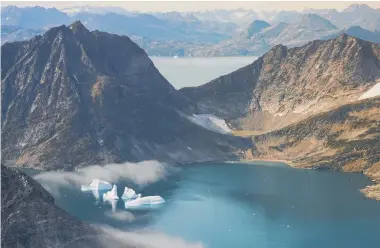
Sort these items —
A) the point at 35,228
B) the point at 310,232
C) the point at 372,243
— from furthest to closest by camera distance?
the point at 310,232 → the point at 372,243 → the point at 35,228

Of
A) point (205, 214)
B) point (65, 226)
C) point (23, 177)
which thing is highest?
point (23, 177)

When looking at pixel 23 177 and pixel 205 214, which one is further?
pixel 205 214

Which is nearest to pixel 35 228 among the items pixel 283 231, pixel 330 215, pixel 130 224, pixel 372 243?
pixel 130 224

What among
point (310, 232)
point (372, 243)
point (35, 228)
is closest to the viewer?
point (35, 228)

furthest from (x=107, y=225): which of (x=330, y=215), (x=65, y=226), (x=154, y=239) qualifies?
(x=330, y=215)

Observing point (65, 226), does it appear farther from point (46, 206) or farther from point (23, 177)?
point (23, 177)

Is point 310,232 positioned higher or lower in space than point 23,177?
lower
